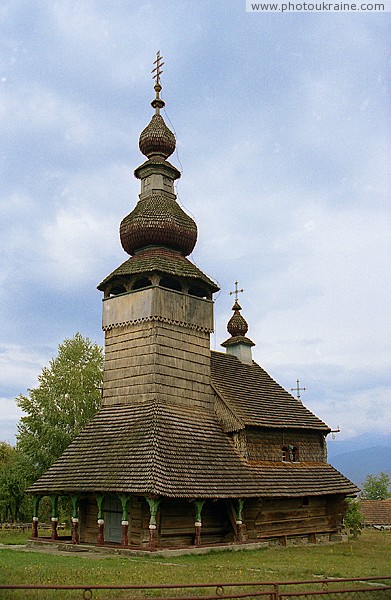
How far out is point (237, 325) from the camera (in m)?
31.7

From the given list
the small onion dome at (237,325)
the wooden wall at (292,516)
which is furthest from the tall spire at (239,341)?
the wooden wall at (292,516)

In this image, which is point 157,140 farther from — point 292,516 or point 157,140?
point 292,516

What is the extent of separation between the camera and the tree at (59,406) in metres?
32.9

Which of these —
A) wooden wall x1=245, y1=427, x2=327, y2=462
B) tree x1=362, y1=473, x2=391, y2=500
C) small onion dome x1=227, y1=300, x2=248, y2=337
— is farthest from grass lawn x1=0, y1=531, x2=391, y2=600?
tree x1=362, y1=473, x2=391, y2=500

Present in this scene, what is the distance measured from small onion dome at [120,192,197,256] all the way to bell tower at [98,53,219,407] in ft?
0.12

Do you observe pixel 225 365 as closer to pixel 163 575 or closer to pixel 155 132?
pixel 155 132

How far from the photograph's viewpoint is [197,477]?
20.0 meters

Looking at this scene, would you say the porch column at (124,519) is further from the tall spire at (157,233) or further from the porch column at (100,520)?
the tall spire at (157,233)

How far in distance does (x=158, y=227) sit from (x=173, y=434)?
7.83m

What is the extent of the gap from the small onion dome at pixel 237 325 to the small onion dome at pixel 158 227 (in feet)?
23.0

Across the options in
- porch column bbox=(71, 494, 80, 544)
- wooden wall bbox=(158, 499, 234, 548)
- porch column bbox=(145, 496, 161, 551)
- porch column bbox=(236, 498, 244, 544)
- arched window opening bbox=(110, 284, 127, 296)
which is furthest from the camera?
arched window opening bbox=(110, 284, 127, 296)

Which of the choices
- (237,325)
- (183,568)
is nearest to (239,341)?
(237,325)

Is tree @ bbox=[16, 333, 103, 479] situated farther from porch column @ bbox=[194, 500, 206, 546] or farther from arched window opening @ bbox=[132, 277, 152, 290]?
Answer: porch column @ bbox=[194, 500, 206, 546]

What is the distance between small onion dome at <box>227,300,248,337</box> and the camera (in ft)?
103
